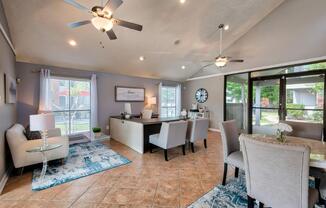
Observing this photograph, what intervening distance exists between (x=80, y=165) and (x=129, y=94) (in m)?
3.45

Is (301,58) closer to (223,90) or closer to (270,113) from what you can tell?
(270,113)

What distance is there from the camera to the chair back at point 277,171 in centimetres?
125

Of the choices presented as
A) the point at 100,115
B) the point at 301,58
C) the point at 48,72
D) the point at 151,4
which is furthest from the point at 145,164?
the point at 301,58

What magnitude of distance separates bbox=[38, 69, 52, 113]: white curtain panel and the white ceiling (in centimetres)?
38

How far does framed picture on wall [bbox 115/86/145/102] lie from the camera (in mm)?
5824

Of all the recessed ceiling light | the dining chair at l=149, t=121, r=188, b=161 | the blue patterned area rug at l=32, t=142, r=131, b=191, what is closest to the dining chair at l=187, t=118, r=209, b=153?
the dining chair at l=149, t=121, r=188, b=161

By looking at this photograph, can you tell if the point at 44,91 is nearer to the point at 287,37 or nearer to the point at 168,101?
the point at 168,101

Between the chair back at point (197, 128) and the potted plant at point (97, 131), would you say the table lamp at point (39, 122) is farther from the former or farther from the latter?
the chair back at point (197, 128)

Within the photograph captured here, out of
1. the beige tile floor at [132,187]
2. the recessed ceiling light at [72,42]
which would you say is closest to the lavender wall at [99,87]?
the recessed ceiling light at [72,42]

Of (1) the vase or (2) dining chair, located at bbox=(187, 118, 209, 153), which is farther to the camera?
(2) dining chair, located at bbox=(187, 118, 209, 153)

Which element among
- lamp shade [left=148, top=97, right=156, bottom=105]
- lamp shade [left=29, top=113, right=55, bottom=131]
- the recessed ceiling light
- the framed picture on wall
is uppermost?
the recessed ceiling light

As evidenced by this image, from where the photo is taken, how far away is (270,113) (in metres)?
5.07

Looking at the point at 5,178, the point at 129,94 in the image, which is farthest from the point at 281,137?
the point at 129,94

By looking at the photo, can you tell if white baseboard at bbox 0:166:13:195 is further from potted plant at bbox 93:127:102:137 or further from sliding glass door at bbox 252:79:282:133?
sliding glass door at bbox 252:79:282:133
